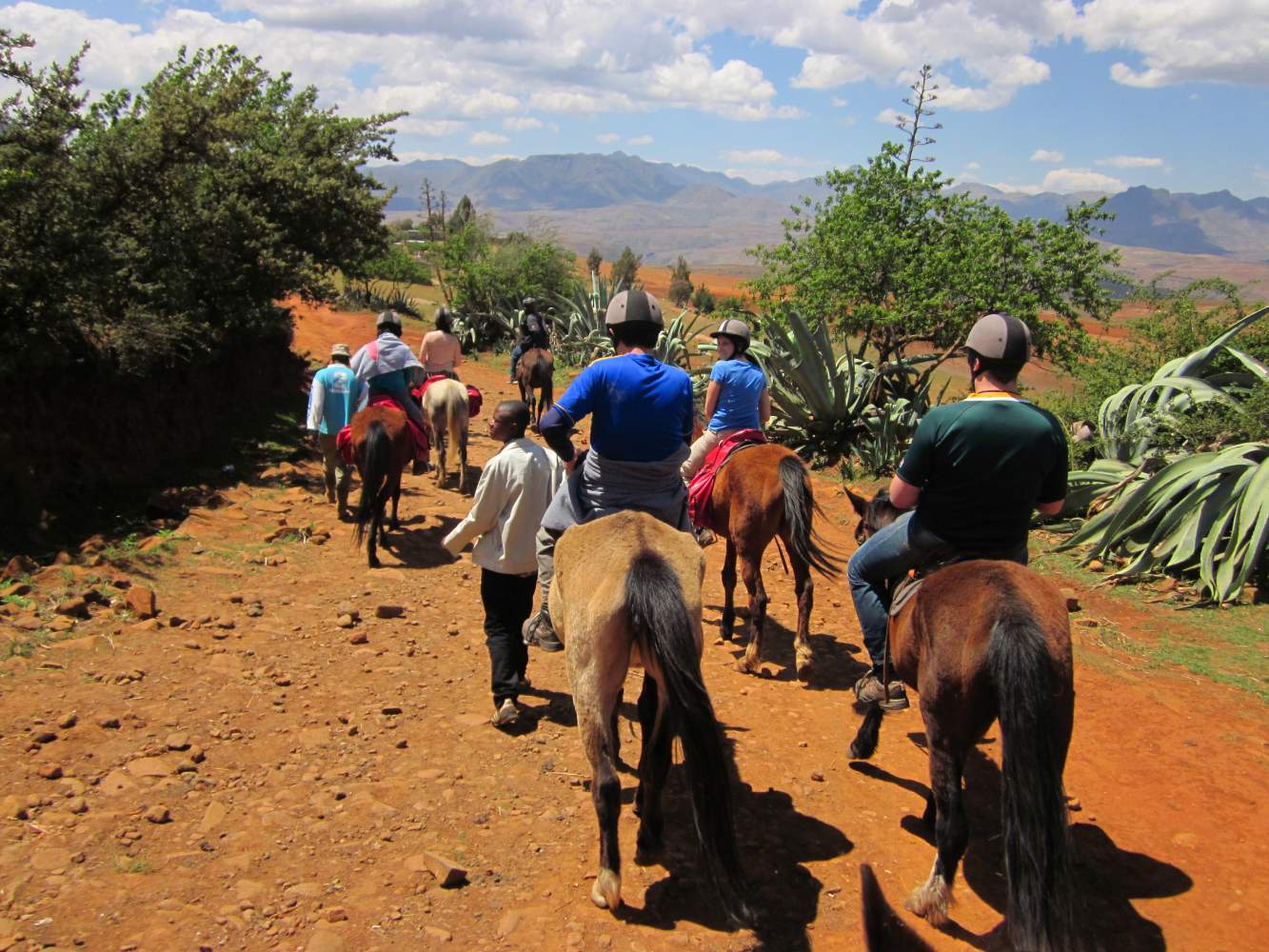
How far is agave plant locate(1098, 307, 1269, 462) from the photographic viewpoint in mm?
8758

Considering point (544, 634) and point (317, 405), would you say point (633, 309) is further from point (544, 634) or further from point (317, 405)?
point (317, 405)

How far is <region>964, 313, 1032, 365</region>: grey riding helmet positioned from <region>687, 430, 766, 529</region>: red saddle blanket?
2925 mm

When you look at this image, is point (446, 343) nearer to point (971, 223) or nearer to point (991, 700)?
point (971, 223)

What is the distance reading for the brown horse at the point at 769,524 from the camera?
237 inches

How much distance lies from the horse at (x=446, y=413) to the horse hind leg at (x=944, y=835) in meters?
7.96

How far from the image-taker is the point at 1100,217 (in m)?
13.3

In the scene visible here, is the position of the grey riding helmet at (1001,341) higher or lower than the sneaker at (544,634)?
higher

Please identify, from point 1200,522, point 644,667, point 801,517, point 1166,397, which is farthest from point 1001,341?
point 1166,397

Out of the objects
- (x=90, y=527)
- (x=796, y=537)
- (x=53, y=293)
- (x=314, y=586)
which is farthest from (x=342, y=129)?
(x=796, y=537)

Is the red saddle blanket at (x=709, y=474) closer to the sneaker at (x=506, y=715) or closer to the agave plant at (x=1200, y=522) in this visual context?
the sneaker at (x=506, y=715)

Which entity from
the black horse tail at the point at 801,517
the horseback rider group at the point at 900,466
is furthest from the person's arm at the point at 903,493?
the black horse tail at the point at 801,517

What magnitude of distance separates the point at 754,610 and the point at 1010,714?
Answer: 297cm

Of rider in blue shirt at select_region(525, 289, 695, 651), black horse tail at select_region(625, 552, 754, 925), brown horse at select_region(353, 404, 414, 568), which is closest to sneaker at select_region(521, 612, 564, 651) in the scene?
rider in blue shirt at select_region(525, 289, 695, 651)

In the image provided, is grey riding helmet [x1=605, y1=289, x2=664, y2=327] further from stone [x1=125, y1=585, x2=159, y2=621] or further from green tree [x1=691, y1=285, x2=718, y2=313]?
green tree [x1=691, y1=285, x2=718, y2=313]
